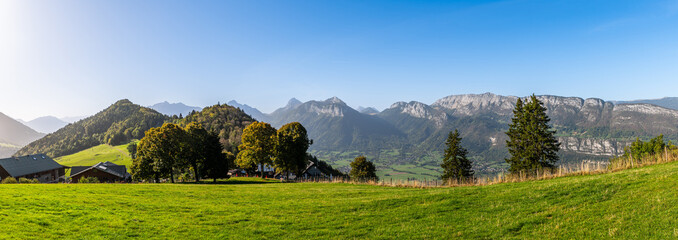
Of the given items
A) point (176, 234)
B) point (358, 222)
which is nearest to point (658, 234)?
point (358, 222)

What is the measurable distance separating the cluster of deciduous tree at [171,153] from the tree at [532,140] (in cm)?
5533

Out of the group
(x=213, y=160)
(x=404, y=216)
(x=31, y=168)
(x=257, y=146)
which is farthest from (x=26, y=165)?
(x=404, y=216)

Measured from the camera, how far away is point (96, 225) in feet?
45.1

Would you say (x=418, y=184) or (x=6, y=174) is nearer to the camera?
(x=418, y=184)

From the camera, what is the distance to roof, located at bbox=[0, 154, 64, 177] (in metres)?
87.2

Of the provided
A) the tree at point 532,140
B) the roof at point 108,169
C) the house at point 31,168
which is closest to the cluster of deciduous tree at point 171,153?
the tree at point 532,140

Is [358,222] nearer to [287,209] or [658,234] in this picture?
[287,209]

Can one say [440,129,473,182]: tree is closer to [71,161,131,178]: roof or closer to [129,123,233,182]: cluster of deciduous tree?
[129,123,233,182]: cluster of deciduous tree

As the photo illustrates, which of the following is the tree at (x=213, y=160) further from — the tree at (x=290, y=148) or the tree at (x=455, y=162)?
the tree at (x=455, y=162)

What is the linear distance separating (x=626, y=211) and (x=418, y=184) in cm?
1960

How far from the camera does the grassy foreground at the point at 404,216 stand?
424 inches

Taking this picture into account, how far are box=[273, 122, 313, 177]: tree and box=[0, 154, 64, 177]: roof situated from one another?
93.8m

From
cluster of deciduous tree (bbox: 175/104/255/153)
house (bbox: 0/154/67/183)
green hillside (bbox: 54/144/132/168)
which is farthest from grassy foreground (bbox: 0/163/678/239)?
green hillside (bbox: 54/144/132/168)

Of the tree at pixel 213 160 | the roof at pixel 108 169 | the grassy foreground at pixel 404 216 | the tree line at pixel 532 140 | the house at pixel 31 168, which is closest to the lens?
the grassy foreground at pixel 404 216
